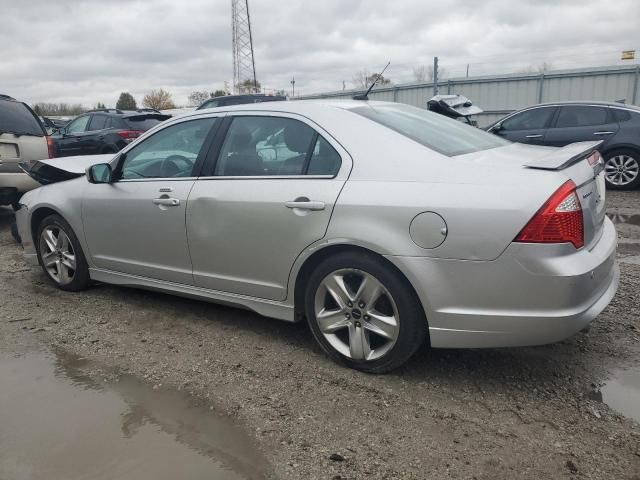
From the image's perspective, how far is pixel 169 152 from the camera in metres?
4.00

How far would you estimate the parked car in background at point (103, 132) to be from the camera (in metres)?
11.6

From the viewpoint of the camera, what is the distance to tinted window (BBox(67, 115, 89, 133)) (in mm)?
12406

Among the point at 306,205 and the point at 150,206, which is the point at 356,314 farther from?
the point at 150,206

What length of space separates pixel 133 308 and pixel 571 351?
3.21m

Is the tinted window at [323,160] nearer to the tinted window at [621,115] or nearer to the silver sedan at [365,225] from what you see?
the silver sedan at [365,225]

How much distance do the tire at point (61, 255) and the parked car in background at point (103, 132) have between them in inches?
281

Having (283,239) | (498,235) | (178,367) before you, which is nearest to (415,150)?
(498,235)

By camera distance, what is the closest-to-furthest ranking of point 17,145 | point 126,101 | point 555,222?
point 555,222, point 17,145, point 126,101

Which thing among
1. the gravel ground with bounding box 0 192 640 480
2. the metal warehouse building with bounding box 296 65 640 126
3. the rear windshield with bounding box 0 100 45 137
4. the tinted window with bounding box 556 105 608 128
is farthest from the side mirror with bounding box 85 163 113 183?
the metal warehouse building with bounding box 296 65 640 126

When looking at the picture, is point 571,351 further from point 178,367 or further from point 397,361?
point 178,367

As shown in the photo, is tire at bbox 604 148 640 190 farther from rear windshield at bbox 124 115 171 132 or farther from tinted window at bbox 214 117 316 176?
rear windshield at bbox 124 115 171 132

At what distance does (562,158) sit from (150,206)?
8.84ft

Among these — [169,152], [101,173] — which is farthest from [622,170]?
[101,173]

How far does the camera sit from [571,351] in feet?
10.9
